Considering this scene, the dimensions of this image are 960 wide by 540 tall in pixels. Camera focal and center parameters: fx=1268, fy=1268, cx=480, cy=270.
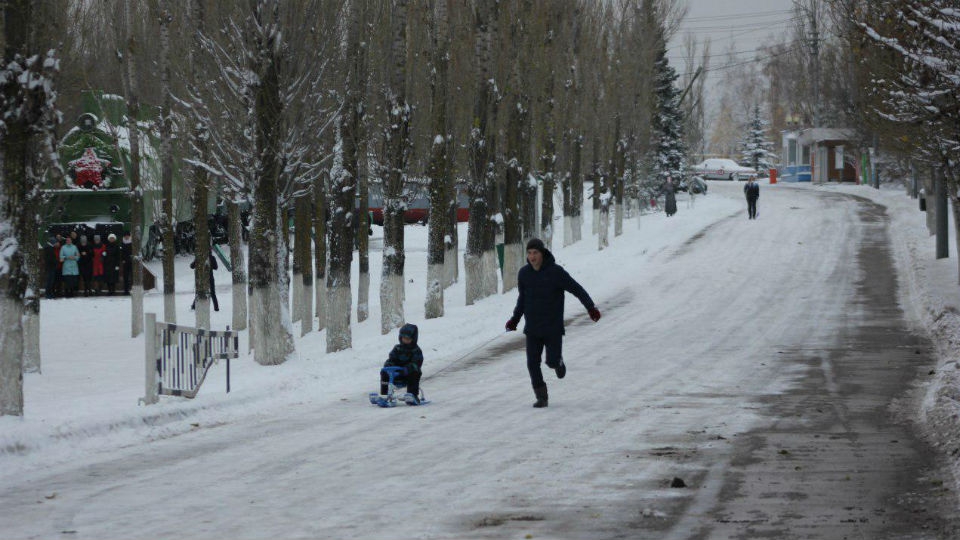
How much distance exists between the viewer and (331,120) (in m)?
22.5

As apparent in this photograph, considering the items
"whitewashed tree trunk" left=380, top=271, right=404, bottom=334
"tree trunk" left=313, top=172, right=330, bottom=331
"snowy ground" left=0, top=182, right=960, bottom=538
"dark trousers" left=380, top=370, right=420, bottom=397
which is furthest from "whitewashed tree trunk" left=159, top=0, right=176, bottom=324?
"dark trousers" left=380, top=370, right=420, bottom=397

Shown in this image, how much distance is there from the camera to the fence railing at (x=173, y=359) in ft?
46.3

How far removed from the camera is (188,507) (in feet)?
27.9

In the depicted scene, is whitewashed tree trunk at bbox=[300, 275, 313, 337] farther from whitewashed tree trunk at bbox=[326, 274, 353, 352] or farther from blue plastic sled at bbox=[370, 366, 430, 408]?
blue plastic sled at bbox=[370, 366, 430, 408]

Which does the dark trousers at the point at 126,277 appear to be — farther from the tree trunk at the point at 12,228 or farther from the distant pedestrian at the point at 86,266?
the tree trunk at the point at 12,228

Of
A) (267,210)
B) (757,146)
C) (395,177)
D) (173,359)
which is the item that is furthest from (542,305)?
(757,146)

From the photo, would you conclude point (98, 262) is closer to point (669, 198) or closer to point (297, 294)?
point (297, 294)

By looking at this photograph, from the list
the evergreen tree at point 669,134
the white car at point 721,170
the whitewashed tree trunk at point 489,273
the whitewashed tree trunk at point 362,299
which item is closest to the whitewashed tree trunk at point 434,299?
the whitewashed tree trunk at point 362,299

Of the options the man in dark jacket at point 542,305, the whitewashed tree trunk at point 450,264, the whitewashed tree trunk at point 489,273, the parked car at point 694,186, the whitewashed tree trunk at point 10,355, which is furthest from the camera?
the parked car at point 694,186

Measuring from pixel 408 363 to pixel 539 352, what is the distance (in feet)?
4.94

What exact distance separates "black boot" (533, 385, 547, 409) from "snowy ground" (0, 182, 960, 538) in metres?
0.22

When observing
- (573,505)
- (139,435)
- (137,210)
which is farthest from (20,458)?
(137,210)

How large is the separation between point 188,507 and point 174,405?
16.9 ft

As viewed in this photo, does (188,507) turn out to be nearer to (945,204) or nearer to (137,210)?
(137,210)
